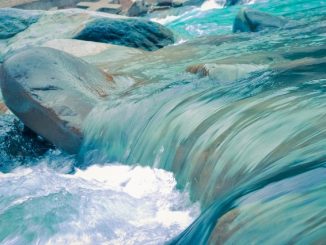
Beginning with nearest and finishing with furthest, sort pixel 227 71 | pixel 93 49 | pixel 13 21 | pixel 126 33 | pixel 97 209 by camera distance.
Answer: pixel 97 209
pixel 227 71
pixel 93 49
pixel 126 33
pixel 13 21

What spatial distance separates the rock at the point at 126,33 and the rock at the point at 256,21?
123 centimetres

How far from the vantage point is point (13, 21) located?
11.1 meters

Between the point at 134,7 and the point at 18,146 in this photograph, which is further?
the point at 134,7

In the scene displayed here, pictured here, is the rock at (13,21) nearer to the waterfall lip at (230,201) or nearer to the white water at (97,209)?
the white water at (97,209)

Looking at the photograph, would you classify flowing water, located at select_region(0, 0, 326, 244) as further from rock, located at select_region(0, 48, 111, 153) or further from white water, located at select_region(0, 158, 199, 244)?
rock, located at select_region(0, 48, 111, 153)

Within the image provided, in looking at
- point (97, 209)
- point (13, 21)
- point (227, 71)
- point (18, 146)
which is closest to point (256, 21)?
point (227, 71)

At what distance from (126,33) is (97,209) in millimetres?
5804

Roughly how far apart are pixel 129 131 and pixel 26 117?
3.88 feet

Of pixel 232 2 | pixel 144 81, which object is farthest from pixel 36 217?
pixel 232 2

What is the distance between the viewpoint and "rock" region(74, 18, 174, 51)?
30.6ft

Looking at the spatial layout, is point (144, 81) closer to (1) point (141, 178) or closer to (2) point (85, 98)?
(2) point (85, 98)

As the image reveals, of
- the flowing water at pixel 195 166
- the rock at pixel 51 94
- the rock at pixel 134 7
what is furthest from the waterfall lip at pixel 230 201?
the rock at pixel 134 7

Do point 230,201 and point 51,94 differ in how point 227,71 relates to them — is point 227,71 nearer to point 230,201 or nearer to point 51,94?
point 51,94

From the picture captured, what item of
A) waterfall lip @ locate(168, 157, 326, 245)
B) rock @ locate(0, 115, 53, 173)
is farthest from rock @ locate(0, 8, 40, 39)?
waterfall lip @ locate(168, 157, 326, 245)
